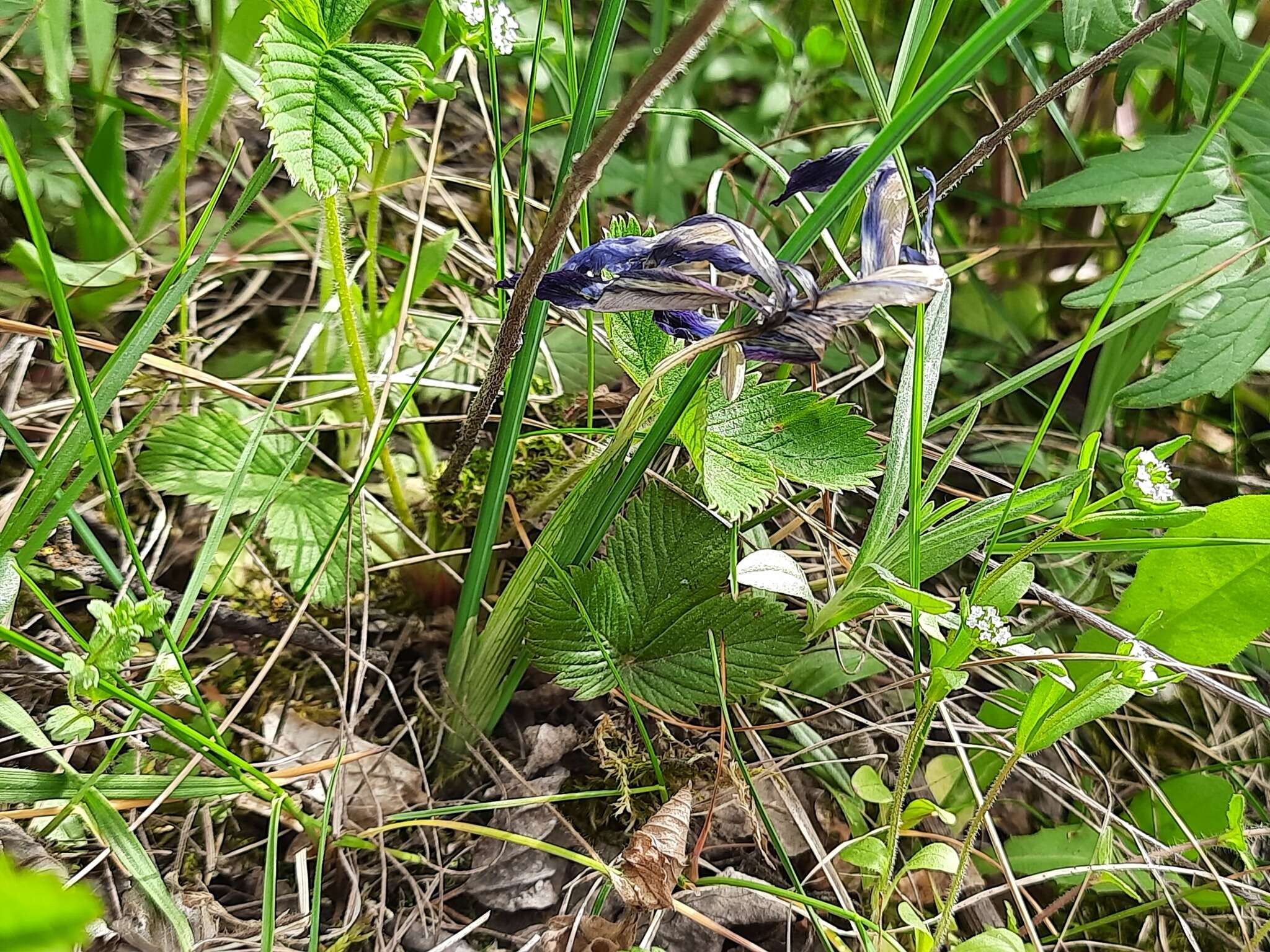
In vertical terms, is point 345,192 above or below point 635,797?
above

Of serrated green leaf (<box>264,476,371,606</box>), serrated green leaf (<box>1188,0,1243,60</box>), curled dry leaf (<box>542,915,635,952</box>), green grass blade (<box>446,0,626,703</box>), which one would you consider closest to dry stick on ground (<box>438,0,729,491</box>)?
green grass blade (<box>446,0,626,703</box>)

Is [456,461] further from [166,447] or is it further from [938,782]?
[938,782]

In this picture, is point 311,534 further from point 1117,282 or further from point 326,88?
point 1117,282

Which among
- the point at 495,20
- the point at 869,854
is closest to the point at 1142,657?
the point at 869,854

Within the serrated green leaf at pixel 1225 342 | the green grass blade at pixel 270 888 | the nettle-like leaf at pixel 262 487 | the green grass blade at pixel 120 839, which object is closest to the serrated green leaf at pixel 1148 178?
the serrated green leaf at pixel 1225 342

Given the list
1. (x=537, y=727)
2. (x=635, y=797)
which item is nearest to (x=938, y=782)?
(x=635, y=797)

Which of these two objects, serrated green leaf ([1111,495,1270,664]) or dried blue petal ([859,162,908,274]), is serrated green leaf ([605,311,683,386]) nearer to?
dried blue petal ([859,162,908,274])

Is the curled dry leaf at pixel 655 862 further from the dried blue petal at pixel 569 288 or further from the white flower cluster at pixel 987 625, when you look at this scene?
the dried blue petal at pixel 569 288
